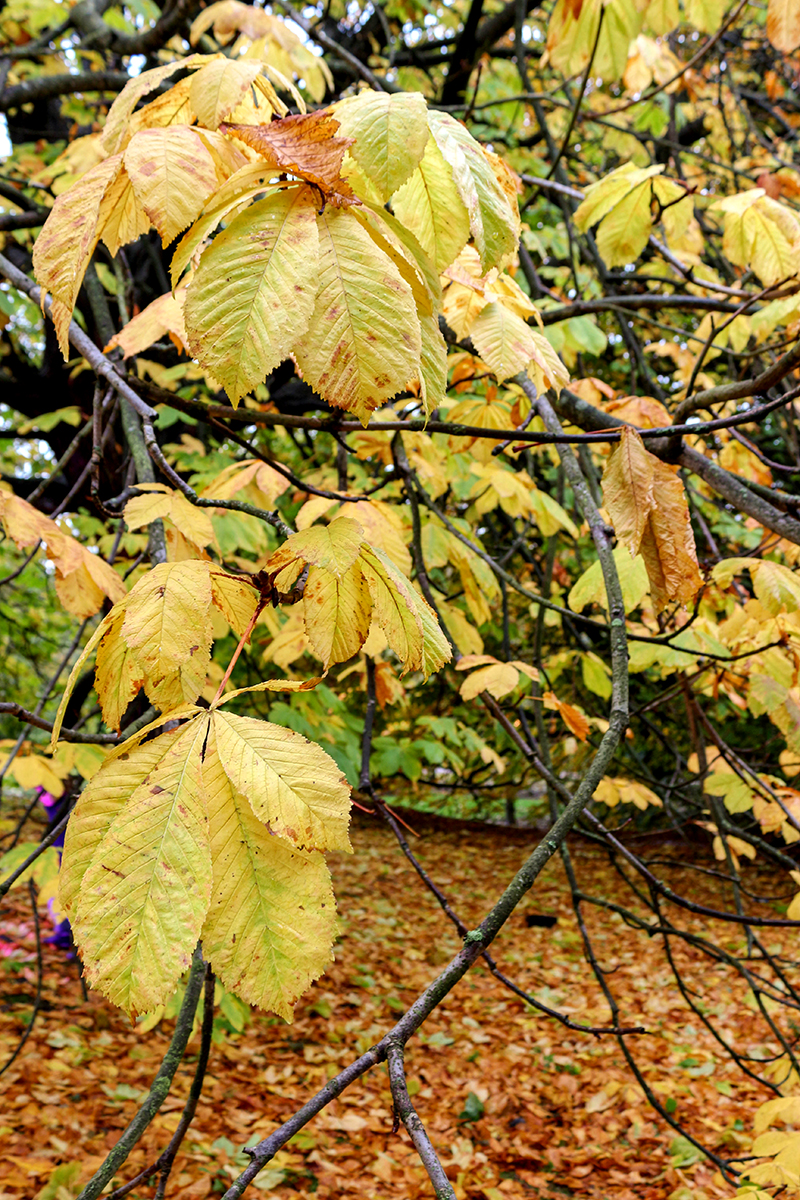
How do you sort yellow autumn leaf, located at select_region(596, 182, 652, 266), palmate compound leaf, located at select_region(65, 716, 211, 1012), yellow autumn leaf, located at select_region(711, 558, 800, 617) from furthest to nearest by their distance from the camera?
yellow autumn leaf, located at select_region(596, 182, 652, 266) < yellow autumn leaf, located at select_region(711, 558, 800, 617) < palmate compound leaf, located at select_region(65, 716, 211, 1012)

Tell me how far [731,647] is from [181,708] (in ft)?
6.88

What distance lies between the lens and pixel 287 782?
0.58 m

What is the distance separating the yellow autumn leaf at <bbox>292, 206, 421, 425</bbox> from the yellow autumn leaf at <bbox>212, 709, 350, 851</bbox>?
28 centimetres

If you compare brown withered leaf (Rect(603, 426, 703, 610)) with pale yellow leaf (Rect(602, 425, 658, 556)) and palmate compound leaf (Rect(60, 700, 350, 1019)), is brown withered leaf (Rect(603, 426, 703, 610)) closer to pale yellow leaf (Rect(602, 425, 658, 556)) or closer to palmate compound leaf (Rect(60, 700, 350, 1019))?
pale yellow leaf (Rect(602, 425, 658, 556))

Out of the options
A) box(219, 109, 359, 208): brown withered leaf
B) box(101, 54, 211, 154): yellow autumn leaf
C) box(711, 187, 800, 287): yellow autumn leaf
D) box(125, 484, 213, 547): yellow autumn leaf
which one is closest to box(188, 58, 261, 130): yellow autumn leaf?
box(101, 54, 211, 154): yellow autumn leaf

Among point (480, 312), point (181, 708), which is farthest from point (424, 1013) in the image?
point (480, 312)

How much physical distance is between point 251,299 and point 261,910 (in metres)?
0.48

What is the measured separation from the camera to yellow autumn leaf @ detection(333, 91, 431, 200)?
650 mm

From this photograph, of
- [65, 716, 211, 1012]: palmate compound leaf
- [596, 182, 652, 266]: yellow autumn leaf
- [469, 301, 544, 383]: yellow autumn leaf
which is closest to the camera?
[65, 716, 211, 1012]: palmate compound leaf

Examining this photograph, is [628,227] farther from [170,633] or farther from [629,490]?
[170,633]

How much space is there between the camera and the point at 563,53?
2451mm

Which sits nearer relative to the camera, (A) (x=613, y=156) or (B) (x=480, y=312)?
(B) (x=480, y=312)

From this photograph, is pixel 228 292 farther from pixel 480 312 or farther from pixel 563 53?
pixel 563 53

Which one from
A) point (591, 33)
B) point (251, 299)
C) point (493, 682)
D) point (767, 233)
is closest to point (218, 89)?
point (251, 299)
